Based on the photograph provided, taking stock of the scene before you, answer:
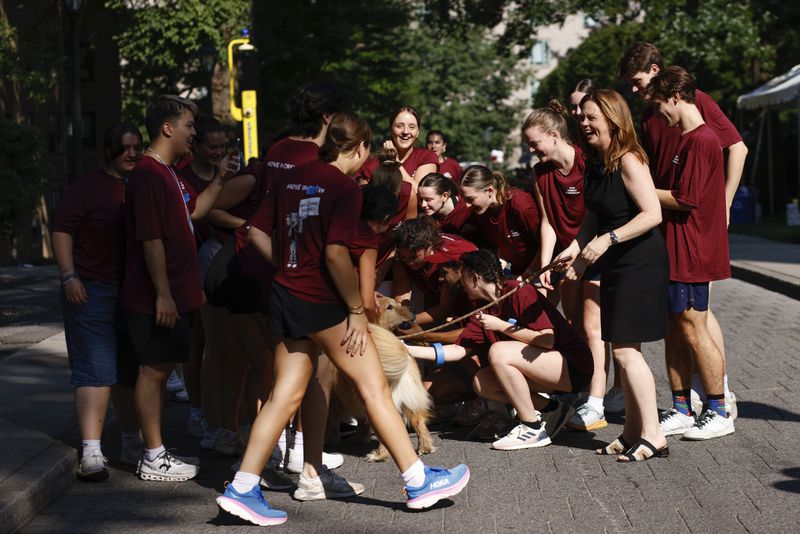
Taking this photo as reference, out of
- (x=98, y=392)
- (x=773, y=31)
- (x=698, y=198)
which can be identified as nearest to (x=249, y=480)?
(x=98, y=392)

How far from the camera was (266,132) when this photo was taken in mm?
38531

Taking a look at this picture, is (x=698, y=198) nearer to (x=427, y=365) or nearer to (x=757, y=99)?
(x=427, y=365)

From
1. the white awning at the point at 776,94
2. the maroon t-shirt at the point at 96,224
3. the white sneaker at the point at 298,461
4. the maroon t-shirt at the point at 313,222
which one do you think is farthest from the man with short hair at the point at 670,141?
the white awning at the point at 776,94

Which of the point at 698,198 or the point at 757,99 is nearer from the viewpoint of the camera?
the point at 698,198

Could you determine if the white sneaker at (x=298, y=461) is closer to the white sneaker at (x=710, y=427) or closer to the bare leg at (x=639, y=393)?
the bare leg at (x=639, y=393)

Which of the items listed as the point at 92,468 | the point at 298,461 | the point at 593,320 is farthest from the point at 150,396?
the point at 593,320

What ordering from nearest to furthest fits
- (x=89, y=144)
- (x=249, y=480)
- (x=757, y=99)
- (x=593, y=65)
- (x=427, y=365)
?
1. (x=249, y=480)
2. (x=427, y=365)
3. (x=757, y=99)
4. (x=89, y=144)
5. (x=593, y=65)

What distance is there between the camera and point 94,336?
22.6 ft

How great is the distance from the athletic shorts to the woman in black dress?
412 millimetres

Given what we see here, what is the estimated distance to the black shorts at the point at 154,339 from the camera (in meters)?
6.70

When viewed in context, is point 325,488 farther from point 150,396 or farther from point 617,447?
point 617,447

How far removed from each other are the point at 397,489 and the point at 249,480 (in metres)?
1.05

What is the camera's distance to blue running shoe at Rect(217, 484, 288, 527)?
5703mm

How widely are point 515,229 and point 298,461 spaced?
2368 mm
